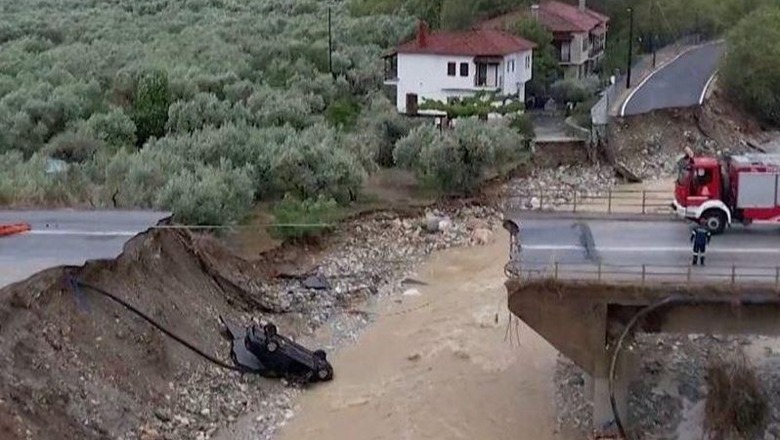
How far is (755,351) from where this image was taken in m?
29.1

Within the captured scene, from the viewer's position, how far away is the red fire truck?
26.9m

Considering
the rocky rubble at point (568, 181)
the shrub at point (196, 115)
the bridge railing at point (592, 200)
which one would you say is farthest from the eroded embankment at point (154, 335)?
the shrub at point (196, 115)

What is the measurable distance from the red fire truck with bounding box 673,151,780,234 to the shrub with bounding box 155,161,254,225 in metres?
15.4

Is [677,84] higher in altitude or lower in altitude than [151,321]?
lower

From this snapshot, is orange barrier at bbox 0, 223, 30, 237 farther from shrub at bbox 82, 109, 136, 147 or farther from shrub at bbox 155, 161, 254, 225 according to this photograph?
shrub at bbox 82, 109, 136, 147

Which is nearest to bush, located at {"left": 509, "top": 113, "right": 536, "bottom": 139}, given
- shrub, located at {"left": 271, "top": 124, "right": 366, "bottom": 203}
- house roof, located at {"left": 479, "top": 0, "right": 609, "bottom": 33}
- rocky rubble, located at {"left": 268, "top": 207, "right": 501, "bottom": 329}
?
rocky rubble, located at {"left": 268, "top": 207, "right": 501, "bottom": 329}

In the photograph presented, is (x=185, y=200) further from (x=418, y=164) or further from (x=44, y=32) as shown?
(x=44, y=32)

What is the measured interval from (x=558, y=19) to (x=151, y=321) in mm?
46273

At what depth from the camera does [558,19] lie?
6869 centimetres

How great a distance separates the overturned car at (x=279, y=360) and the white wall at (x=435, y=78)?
31.9 m

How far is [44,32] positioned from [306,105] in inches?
1353

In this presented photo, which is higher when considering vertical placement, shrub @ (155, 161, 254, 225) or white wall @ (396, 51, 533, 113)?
shrub @ (155, 161, 254, 225)

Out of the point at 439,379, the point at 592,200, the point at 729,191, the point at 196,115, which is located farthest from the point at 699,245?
the point at 196,115

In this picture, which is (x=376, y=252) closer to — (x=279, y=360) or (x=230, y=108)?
(x=279, y=360)
